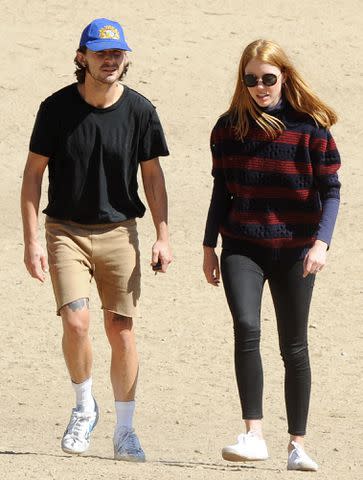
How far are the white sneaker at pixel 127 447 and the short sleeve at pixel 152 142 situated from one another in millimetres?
1269

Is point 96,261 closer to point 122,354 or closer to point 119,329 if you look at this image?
point 119,329

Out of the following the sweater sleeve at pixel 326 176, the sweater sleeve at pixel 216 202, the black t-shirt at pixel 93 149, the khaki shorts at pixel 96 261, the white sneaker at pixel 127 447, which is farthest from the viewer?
the white sneaker at pixel 127 447

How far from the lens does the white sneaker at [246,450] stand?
6320 mm

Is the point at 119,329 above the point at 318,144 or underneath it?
underneath

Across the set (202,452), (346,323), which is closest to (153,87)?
(346,323)

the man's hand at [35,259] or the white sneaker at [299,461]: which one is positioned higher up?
the man's hand at [35,259]

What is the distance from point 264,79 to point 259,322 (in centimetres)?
105

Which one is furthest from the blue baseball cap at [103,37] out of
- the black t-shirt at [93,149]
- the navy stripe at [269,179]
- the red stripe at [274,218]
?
the red stripe at [274,218]

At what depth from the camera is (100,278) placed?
6.86 m

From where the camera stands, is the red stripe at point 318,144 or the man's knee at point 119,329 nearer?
the red stripe at point 318,144

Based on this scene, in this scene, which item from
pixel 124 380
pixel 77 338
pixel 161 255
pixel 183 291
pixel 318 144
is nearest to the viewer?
pixel 318 144

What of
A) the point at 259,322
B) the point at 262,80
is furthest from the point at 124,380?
the point at 262,80

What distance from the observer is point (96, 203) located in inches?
264

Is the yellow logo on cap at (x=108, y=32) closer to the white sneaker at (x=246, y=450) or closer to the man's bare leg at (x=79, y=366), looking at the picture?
the man's bare leg at (x=79, y=366)
